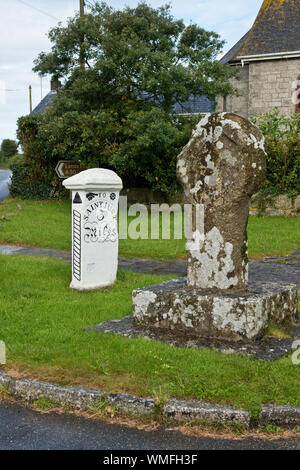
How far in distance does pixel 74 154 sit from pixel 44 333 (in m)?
14.6

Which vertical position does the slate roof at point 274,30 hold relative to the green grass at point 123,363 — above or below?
above

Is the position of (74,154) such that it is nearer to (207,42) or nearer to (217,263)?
(207,42)

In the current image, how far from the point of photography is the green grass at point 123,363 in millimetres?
3795

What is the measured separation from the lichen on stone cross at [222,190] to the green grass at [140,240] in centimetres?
520

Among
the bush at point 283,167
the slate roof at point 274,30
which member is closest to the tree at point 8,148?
the slate roof at point 274,30

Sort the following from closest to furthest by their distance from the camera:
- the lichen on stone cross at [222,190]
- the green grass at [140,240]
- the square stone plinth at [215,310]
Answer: the square stone plinth at [215,310]
the lichen on stone cross at [222,190]
the green grass at [140,240]

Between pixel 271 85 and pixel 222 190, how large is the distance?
1971 cm

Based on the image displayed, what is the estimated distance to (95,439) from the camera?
3.38 m

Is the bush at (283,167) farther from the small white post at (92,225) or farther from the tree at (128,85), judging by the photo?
the small white post at (92,225)

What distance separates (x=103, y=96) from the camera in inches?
753

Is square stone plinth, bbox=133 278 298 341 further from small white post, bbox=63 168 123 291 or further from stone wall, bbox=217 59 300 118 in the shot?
stone wall, bbox=217 59 300 118

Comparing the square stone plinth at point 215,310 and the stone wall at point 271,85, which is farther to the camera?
the stone wall at point 271,85

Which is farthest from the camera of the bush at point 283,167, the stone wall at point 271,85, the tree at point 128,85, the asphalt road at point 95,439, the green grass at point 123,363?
the stone wall at point 271,85
